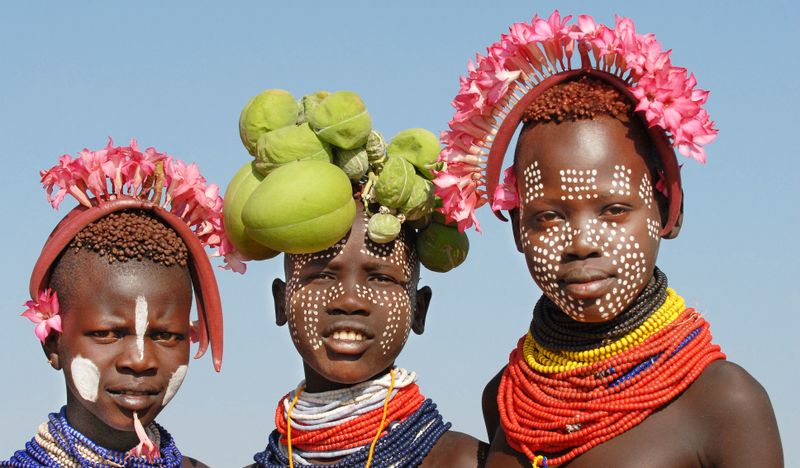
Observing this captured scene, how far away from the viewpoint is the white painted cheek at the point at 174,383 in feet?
17.4

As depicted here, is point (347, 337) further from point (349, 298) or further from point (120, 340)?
point (120, 340)

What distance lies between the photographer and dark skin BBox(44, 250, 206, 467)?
5.18m

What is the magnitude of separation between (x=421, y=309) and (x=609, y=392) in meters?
1.55

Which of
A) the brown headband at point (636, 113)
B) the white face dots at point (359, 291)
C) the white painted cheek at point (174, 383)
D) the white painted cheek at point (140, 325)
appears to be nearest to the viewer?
the brown headband at point (636, 113)

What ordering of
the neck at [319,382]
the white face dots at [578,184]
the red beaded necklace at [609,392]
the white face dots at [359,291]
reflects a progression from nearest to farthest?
the red beaded necklace at [609,392] → the white face dots at [578,184] → the white face dots at [359,291] → the neck at [319,382]

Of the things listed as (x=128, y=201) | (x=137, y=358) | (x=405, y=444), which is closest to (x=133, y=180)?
(x=128, y=201)

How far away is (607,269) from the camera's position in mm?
4609

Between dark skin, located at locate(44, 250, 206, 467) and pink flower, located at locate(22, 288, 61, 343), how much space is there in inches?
1.4

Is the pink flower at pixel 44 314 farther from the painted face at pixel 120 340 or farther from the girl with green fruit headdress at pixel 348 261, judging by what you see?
the girl with green fruit headdress at pixel 348 261

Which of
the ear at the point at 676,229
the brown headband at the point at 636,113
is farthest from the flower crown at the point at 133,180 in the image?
Result: the ear at the point at 676,229

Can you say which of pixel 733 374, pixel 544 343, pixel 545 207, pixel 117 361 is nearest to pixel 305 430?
pixel 117 361

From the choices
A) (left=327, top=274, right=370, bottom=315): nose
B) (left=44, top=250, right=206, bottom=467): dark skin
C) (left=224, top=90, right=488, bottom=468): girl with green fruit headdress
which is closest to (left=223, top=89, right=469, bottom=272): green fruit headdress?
(left=224, top=90, right=488, bottom=468): girl with green fruit headdress

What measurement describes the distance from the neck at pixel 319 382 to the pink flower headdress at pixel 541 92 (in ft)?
3.01

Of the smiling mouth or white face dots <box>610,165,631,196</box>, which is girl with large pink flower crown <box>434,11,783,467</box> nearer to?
white face dots <box>610,165,631,196</box>
